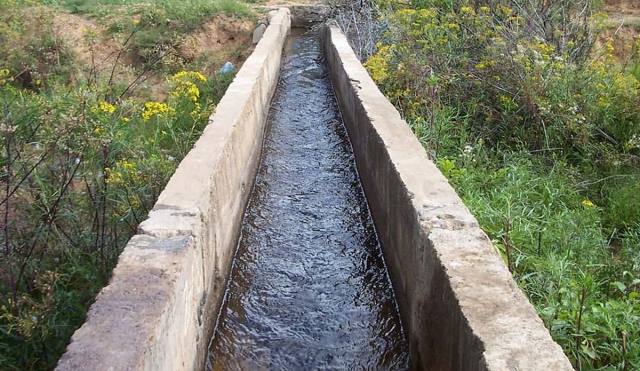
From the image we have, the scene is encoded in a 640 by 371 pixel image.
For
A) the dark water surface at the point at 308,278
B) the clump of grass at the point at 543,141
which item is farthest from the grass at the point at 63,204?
the clump of grass at the point at 543,141

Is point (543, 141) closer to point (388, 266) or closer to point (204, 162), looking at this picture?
point (388, 266)

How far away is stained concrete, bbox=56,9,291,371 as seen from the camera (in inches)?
81.0

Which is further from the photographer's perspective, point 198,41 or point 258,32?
point 198,41

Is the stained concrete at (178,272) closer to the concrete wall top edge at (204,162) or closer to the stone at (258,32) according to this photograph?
the concrete wall top edge at (204,162)

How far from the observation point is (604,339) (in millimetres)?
2895

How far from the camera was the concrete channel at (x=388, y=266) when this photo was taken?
6.79ft

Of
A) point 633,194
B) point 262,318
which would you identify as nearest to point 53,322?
point 262,318

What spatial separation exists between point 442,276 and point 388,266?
4.49 feet

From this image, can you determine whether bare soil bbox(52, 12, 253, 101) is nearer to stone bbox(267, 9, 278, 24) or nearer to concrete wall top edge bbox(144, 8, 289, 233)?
stone bbox(267, 9, 278, 24)

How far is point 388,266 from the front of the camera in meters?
3.89

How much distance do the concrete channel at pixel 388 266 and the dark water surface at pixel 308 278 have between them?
0.14 metres

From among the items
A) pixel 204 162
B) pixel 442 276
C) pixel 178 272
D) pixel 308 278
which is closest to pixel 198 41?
pixel 204 162

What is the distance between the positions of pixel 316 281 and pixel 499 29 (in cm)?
403

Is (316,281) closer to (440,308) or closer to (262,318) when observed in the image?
(262,318)
